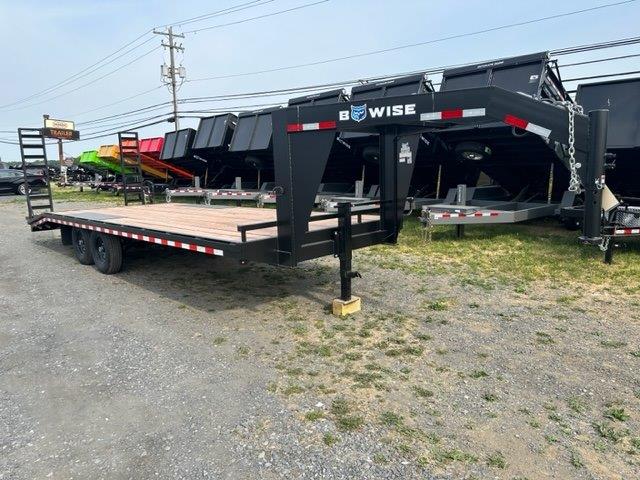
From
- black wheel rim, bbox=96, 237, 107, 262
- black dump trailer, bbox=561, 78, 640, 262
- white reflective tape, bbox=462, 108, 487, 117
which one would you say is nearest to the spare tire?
black dump trailer, bbox=561, 78, 640, 262

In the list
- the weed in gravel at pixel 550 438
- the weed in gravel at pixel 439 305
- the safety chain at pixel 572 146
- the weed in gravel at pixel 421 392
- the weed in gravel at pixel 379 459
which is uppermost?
the safety chain at pixel 572 146

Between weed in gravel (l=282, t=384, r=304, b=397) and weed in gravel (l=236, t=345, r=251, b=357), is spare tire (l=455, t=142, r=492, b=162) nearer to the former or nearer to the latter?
weed in gravel (l=236, t=345, r=251, b=357)

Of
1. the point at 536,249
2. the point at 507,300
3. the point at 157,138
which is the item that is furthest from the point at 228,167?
the point at 507,300

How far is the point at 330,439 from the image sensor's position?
2715 millimetres

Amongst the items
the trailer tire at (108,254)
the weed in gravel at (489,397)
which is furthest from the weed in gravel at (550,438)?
the trailer tire at (108,254)

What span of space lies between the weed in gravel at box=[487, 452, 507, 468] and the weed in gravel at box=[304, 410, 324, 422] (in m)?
0.99

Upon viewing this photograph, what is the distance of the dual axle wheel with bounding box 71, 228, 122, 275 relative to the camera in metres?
6.70

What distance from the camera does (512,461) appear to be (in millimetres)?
2484

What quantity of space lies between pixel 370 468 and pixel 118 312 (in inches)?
143

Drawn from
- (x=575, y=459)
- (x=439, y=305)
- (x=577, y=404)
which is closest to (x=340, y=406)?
(x=575, y=459)

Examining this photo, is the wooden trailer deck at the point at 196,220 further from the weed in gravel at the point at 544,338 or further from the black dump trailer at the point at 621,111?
the black dump trailer at the point at 621,111

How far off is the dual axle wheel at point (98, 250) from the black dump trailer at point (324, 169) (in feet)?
0.21

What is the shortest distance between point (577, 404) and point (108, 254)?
19.7 ft

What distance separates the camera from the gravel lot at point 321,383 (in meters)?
2.56
